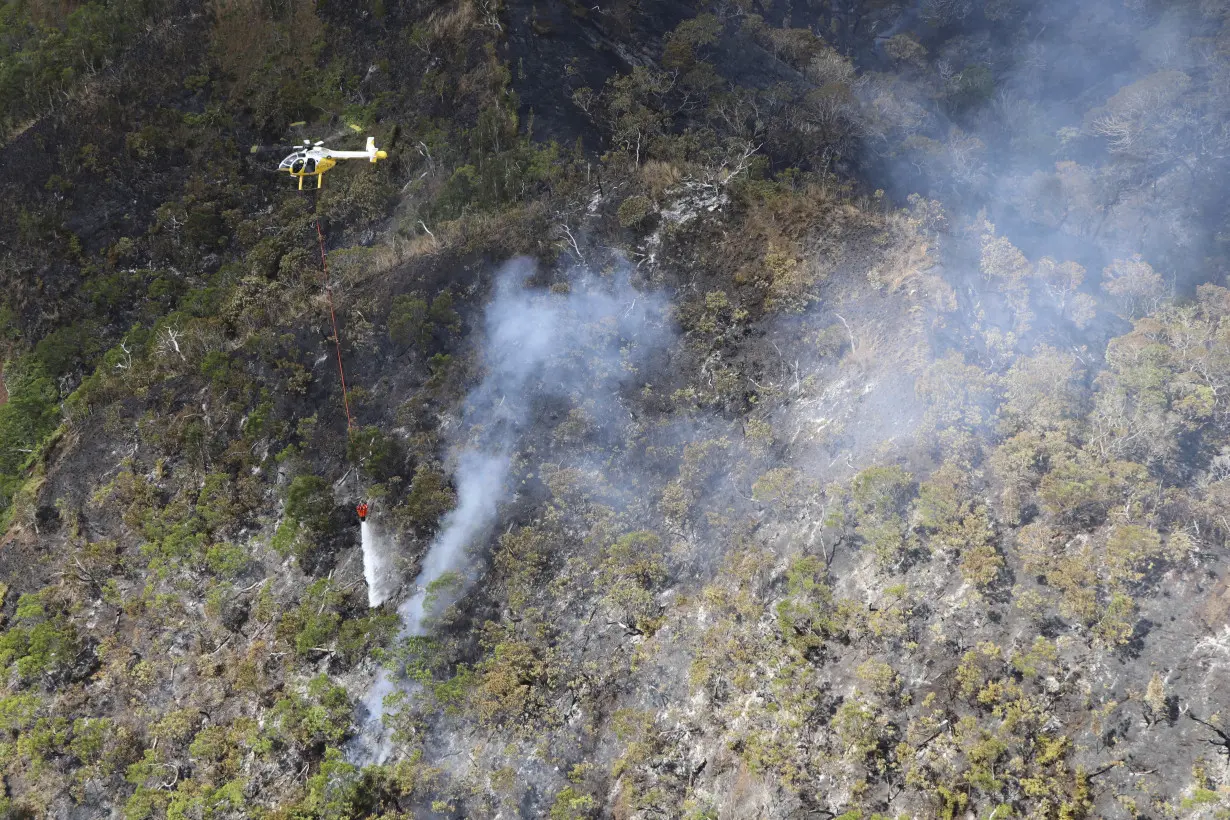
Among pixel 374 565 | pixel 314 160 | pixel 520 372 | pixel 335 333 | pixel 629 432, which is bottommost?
pixel 374 565

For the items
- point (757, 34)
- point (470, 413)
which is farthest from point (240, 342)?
point (757, 34)

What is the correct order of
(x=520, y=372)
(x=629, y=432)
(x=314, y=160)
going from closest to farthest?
(x=629, y=432)
(x=520, y=372)
(x=314, y=160)

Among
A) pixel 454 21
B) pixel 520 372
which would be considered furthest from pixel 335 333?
pixel 454 21

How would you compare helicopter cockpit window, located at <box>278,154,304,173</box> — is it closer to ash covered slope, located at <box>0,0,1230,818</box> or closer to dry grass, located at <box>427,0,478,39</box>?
ash covered slope, located at <box>0,0,1230,818</box>

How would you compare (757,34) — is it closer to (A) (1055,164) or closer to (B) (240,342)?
(A) (1055,164)

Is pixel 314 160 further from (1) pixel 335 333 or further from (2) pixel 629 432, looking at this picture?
(2) pixel 629 432
